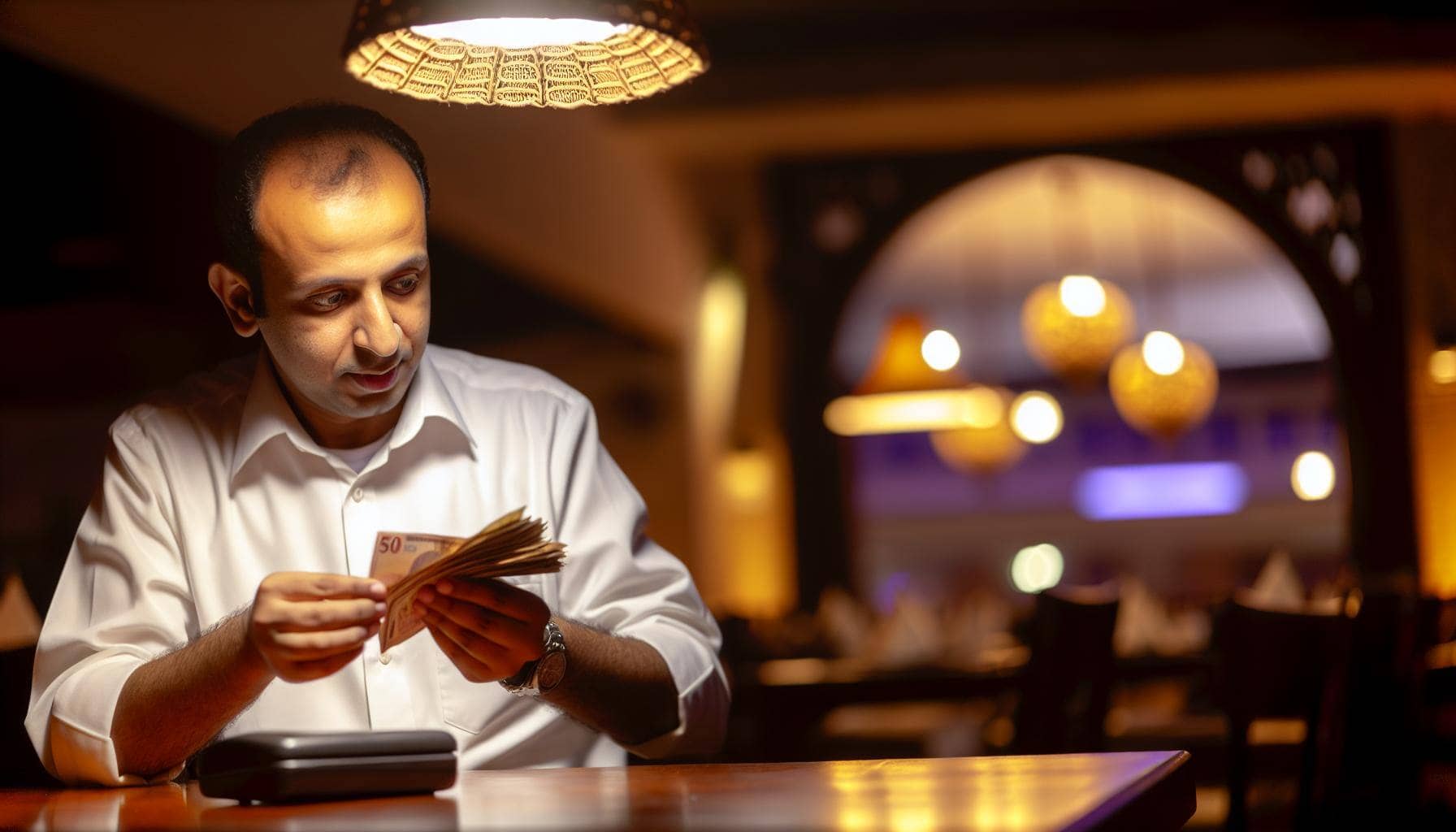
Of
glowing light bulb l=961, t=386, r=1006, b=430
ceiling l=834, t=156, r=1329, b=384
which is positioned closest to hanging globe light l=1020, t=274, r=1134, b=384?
glowing light bulb l=961, t=386, r=1006, b=430

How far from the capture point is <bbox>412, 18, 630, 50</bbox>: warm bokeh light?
5.85 feet

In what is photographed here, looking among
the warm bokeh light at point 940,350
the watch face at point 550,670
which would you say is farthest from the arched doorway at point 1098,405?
the watch face at point 550,670

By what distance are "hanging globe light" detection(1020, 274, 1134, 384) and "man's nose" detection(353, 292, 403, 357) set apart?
6.14 meters

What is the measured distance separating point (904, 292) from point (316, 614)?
11.9 m

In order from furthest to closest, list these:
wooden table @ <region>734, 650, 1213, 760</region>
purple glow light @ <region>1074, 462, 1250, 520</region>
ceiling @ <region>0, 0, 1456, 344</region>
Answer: purple glow light @ <region>1074, 462, 1250, 520</region>
ceiling @ <region>0, 0, 1456, 344</region>
wooden table @ <region>734, 650, 1213, 760</region>

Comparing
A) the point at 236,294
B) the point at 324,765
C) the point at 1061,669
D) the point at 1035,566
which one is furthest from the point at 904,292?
the point at 324,765

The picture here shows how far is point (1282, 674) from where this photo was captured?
2451 millimetres

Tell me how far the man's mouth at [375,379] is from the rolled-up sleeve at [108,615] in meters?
0.31

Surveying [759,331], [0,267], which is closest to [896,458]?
[759,331]

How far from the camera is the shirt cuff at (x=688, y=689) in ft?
5.53

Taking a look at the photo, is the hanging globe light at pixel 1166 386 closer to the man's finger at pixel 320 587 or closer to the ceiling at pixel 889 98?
the ceiling at pixel 889 98

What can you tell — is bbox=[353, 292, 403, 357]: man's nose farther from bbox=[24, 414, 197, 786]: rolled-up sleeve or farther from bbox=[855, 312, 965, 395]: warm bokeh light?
bbox=[855, 312, 965, 395]: warm bokeh light

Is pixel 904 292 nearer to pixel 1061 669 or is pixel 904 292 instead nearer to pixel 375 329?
pixel 1061 669

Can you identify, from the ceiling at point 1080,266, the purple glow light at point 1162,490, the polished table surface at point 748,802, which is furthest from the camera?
the purple glow light at point 1162,490
